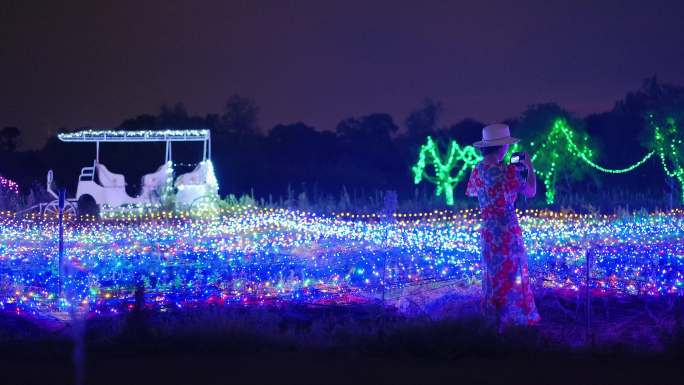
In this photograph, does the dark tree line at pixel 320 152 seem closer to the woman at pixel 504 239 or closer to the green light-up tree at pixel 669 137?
the green light-up tree at pixel 669 137

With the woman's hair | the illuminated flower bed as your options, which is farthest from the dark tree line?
the woman's hair

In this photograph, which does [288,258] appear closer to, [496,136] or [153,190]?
[496,136]

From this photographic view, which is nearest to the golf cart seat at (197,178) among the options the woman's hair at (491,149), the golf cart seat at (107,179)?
the golf cart seat at (107,179)

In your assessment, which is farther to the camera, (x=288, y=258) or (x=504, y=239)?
(x=288, y=258)

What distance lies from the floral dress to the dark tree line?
1824 centimetres

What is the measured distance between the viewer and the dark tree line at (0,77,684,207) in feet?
101

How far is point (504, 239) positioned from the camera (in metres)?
6.66

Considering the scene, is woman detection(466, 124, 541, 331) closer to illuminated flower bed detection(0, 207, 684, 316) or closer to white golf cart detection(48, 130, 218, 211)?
illuminated flower bed detection(0, 207, 684, 316)

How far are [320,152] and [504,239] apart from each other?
34425mm

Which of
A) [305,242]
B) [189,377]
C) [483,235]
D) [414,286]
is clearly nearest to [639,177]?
[305,242]

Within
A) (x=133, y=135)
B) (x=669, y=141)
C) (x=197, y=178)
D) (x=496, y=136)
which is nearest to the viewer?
(x=496, y=136)

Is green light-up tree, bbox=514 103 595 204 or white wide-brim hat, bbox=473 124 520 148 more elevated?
green light-up tree, bbox=514 103 595 204

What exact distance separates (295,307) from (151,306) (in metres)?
1.46

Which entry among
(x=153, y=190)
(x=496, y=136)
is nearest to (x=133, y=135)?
(x=153, y=190)
